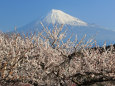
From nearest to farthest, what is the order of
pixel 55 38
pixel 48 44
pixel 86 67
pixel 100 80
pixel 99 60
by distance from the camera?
pixel 100 80 < pixel 86 67 < pixel 99 60 < pixel 48 44 < pixel 55 38

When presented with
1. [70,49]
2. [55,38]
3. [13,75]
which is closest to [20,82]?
[13,75]

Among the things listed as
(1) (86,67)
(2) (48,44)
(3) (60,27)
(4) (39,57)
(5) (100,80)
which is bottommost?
(5) (100,80)

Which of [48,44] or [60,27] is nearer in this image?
[48,44]

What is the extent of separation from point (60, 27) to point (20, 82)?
10850 millimetres

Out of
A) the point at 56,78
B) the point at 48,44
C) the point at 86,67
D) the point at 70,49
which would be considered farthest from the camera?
the point at 70,49

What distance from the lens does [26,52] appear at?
1339 centimetres

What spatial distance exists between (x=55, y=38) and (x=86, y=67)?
6.28m

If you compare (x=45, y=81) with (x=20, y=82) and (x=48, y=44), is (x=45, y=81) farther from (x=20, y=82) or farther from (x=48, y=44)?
(x=48, y=44)

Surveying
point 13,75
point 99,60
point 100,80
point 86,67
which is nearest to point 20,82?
point 13,75

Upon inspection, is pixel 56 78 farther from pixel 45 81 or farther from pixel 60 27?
pixel 60 27

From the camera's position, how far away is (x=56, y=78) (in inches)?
508

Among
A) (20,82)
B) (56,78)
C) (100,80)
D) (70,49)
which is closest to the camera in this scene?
(100,80)

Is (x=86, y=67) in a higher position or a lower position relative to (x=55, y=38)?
lower

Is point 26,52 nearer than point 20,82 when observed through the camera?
No
